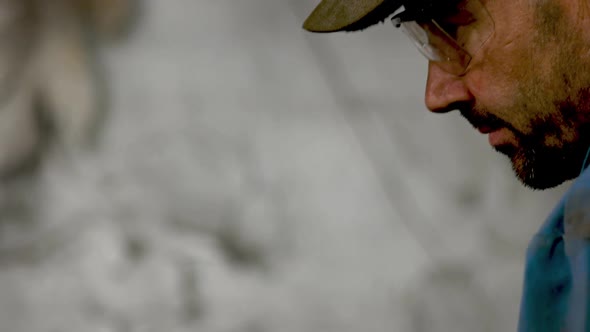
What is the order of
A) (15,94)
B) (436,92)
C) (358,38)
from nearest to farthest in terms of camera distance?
(436,92)
(15,94)
(358,38)

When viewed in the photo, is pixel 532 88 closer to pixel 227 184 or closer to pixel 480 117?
pixel 480 117

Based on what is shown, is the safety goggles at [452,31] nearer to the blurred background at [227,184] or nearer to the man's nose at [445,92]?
the man's nose at [445,92]

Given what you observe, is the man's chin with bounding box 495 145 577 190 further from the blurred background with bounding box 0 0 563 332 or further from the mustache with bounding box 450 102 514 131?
the blurred background with bounding box 0 0 563 332

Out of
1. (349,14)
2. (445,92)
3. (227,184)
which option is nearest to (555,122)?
(445,92)

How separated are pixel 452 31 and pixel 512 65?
0.11 metres

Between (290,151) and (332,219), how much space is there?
0.33m

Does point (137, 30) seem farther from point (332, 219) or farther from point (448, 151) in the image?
point (448, 151)

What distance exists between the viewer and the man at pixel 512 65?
99cm

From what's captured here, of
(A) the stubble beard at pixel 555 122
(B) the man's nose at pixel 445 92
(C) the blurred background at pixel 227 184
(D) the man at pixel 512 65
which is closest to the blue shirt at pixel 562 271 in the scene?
(D) the man at pixel 512 65

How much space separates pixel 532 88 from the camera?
1035mm

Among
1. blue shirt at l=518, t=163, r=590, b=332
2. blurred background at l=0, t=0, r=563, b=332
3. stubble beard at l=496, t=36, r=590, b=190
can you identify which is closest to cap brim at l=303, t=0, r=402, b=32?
stubble beard at l=496, t=36, r=590, b=190

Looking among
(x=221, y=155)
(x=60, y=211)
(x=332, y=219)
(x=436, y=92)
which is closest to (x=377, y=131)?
(x=332, y=219)

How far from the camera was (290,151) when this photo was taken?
3.17 metres

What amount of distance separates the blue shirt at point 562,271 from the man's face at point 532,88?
1.01 ft
